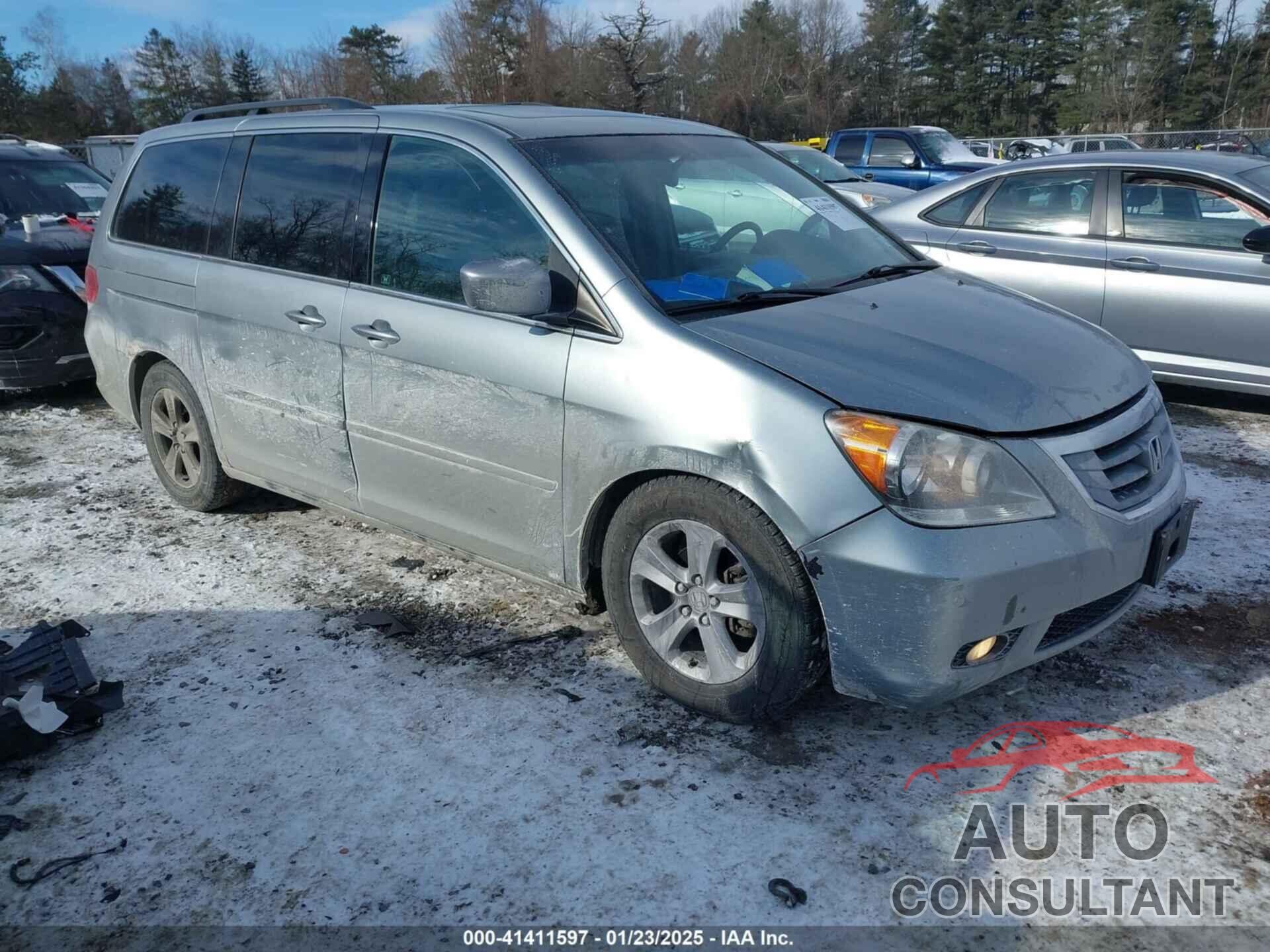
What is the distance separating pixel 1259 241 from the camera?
558cm

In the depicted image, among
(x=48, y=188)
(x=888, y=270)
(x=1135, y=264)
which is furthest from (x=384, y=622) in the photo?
(x=48, y=188)

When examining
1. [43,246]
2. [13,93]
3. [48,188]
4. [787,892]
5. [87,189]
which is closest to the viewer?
[787,892]

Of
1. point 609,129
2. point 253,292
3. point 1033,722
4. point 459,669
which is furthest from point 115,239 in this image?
point 1033,722

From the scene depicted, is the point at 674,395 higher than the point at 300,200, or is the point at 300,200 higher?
the point at 300,200

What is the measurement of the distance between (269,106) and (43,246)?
133 inches

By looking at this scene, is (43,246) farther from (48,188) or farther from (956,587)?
(956,587)

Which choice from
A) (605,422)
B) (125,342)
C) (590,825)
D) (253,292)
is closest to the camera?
(590,825)

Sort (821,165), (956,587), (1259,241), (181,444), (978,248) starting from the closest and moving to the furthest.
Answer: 1. (956,587)
2. (181,444)
3. (1259,241)
4. (978,248)
5. (821,165)

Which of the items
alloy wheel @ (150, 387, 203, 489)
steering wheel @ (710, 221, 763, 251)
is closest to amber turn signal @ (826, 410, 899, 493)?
steering wheel @ (710, 221, 763, 251)

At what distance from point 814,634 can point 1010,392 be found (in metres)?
0.89

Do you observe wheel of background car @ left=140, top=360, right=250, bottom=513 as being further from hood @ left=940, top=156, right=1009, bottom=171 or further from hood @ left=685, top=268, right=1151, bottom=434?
hood @ left=940, top=156, right=1009, bottom=171

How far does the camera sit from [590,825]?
263cm

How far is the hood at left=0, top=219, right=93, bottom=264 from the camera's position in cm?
681

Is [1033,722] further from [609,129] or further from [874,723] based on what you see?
[609,129]
